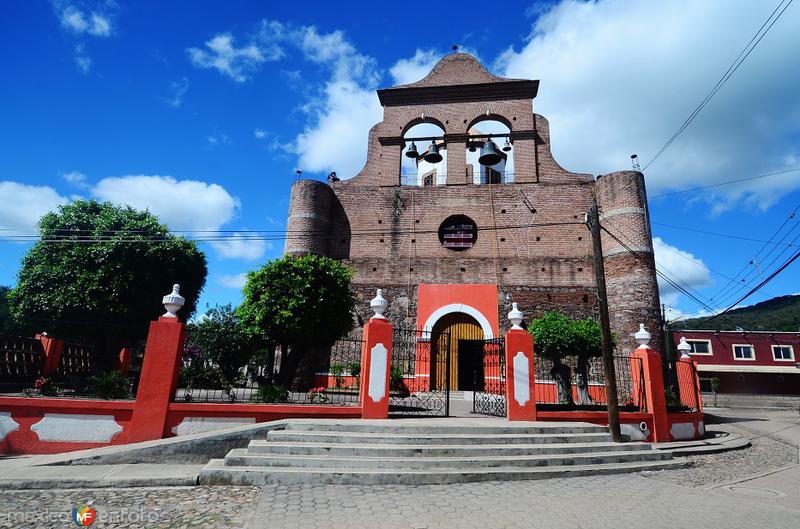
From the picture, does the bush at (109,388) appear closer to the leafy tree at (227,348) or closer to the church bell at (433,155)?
the leafy tree at (227,348)

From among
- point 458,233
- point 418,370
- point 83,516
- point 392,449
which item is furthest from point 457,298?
point 83,516

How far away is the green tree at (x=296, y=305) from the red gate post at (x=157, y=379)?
8.66 feet

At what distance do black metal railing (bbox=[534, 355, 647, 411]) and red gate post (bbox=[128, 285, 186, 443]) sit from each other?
29.6 ft


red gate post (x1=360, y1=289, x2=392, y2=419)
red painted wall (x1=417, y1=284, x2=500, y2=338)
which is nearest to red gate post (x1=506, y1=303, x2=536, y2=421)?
red gate post (x1=360, y1=289, x2=392, y2=419)

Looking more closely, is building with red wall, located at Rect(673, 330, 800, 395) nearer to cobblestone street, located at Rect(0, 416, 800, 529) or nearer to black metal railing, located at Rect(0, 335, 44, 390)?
cobblestone street, located at Rect(0, 416, 800, 529)

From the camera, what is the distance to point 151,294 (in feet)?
56.0

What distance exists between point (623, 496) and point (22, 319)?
21188mm

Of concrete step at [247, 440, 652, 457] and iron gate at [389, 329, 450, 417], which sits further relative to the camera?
iron gate at [389, 329, 450, 417]

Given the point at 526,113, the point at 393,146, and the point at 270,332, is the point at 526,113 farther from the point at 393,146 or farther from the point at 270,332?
the point at 270,332

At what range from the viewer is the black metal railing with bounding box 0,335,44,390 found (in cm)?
945

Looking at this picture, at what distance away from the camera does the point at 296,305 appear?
32.3 ft

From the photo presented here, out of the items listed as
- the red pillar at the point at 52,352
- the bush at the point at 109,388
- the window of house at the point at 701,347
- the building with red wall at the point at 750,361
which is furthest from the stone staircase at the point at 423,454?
the window of house at the point at 701,347

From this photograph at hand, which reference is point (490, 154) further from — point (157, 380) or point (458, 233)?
point (157, 380)

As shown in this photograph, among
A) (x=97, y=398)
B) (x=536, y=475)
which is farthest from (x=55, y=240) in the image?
(x=536, y=475)
